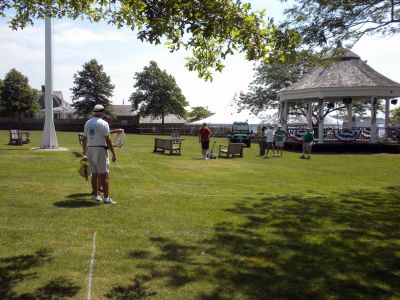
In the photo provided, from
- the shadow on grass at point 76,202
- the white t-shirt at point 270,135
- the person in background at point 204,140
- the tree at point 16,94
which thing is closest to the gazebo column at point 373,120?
the white t-shirt at point 270,135

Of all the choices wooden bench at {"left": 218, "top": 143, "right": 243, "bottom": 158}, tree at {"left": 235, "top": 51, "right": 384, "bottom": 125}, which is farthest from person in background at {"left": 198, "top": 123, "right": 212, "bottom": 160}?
tree at {"left": 235, "top": 51, "right": 384, "bottom": 125}

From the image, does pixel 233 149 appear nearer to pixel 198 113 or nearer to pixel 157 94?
pixel 157 94

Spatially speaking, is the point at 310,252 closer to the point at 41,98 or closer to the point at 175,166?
the point at 175,166

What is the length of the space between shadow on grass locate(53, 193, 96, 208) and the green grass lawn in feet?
0.12

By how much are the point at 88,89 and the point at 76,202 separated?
6389 cm

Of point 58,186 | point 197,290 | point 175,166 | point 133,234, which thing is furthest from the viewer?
point 175,166

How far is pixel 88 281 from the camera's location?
444 cm

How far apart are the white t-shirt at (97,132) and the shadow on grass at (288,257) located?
2850 millimetres

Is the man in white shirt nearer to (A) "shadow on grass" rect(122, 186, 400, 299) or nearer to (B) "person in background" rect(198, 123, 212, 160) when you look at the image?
(A) "shadow on grass" rect(122, 186, 400, 299)

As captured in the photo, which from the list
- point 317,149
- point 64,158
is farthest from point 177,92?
point 64,158

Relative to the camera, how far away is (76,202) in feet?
27.4

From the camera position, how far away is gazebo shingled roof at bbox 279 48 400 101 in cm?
2764

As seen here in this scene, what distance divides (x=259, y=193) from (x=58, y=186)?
4.95m

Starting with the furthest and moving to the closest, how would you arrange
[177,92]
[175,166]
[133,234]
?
[177,92] < [175,166] < [133,234]
